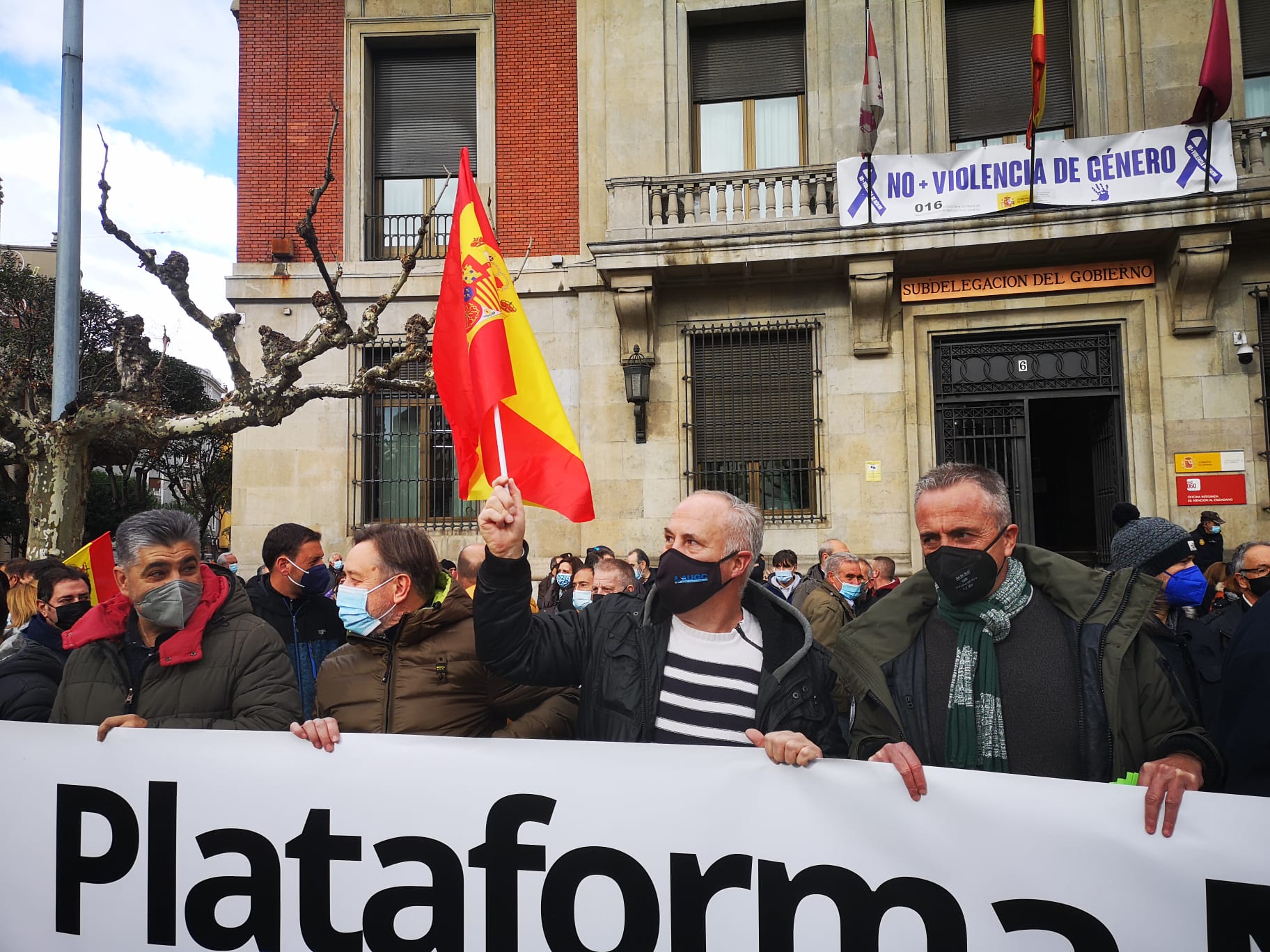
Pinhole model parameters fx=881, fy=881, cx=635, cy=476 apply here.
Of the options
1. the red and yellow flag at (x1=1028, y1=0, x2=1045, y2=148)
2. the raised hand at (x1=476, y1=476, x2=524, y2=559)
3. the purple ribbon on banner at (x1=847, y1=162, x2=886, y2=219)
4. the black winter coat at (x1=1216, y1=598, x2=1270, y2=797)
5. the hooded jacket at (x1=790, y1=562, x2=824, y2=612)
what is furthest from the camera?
the purple ribbon on banner at (x1=847, y1=162, x2=886, y2=219)

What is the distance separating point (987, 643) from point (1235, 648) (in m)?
0.60

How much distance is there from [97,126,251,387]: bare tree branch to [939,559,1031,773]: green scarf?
8.33 m

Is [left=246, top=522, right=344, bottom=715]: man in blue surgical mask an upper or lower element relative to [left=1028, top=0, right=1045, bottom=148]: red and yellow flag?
lower

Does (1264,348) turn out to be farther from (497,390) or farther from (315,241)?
(497,390)

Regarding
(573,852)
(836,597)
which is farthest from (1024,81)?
(573,852)

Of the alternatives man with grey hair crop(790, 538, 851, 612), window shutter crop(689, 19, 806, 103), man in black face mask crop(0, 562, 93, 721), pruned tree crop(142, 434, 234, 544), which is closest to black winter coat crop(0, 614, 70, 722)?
man in black face mask crop(0, 562, 93, 721)

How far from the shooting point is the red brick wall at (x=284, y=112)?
1273 centimetres

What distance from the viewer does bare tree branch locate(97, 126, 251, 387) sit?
28.5ft

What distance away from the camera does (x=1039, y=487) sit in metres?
13.5

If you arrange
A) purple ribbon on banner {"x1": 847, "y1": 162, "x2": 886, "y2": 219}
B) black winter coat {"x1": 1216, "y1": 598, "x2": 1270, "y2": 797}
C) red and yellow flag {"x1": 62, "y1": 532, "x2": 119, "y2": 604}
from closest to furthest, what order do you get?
black winter coat {"x1": 1216, "y1": 598, "x2": 1270, "y2": 797} < red and yellow flag {"x1": 62, "y1": 532, "x2": 119, "y2": 604} < purple ribbon on banner {"x1": 847, "y1": 162, "x2": 886, "y2": 219}

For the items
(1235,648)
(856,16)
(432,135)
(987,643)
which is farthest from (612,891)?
(432,135)

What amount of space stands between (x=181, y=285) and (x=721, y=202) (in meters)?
6.44

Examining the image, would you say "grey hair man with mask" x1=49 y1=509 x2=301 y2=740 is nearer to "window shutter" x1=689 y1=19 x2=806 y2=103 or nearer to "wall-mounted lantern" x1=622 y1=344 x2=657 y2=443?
"wall-mounted lantern" x1=622 y1=344 x2=657 y2=443

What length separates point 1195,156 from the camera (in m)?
10.2
